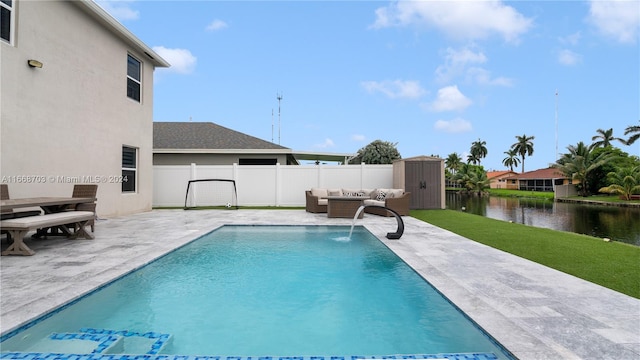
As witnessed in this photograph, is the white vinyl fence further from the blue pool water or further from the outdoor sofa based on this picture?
the blue pool water

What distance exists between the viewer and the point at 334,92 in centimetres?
2227

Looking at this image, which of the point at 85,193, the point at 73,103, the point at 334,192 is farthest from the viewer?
the point at 334,192

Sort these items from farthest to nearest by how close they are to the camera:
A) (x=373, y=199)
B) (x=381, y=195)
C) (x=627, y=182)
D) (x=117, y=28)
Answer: (x=627, y=182) < (x=381, y=195) < (x=373, y=199) < (x=117, y=28)

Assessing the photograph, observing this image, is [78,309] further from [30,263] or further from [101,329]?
[30,263]

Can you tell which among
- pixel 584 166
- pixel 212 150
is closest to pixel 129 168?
pixel 212 150

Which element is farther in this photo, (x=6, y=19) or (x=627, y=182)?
(x=627, y=182)

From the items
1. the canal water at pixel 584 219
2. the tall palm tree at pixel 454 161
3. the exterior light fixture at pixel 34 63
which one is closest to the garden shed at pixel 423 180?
the canal water at pixel 584 219

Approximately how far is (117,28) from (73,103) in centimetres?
302

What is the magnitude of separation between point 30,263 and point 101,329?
2997 millimetres

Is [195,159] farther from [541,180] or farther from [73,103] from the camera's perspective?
[541,180]

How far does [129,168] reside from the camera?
39.1 feet

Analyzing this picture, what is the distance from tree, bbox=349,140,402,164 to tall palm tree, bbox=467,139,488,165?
195ft

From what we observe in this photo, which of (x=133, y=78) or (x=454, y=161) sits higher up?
(x=454, y=161)

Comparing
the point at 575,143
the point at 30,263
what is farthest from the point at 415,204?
the point at 575,143
